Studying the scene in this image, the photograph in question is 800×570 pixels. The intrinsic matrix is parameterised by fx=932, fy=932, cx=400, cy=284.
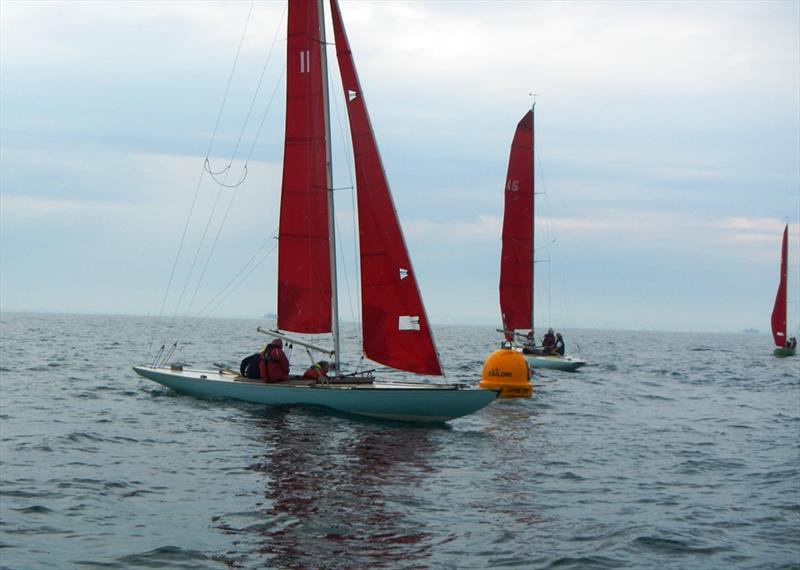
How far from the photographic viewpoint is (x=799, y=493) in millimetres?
14578

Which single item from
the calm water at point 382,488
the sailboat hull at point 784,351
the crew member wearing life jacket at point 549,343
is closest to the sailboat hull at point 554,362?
the crew member wearing life jacket at point 549,343

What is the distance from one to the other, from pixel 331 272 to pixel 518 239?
21.6m

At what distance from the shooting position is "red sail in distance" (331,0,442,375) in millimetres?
20188

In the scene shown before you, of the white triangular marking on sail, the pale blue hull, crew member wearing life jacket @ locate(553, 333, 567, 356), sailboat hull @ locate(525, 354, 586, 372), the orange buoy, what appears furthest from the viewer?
crew member wearing life jacket @ locate(553, 333, 567, 356)

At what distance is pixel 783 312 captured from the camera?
65.5m

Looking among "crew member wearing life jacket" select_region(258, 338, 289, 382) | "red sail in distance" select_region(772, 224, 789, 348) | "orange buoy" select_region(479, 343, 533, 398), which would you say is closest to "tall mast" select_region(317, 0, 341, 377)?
"crew member wearing life jacket" select_region(258, 338, 289, 382)

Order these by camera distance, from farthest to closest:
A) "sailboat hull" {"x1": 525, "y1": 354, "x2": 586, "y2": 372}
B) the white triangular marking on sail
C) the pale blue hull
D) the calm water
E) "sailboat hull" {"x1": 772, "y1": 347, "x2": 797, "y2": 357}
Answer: "sailboat hull" {"x1": 772, "y1": 347, "x2": 797, "y2": 357}, "sailboat hull" {"x1": 525, "y1": 354, "x2": 586, "y2": 372}, the white triangular marking on sail, the pale blue hull, the calm water

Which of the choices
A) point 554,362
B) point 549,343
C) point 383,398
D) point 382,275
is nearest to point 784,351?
point 549,343

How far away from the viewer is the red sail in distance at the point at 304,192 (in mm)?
21578

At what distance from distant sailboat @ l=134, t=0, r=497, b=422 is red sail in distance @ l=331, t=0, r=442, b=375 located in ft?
0.07

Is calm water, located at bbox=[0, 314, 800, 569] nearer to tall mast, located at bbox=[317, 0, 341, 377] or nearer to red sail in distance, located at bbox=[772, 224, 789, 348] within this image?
tall mast, located at bbox=[317, 0, 341, 377]

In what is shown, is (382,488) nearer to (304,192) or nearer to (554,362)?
(304,192)

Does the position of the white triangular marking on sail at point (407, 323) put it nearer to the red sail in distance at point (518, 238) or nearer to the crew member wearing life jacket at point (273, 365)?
the crew member wearing life jacket at point (273, 365)

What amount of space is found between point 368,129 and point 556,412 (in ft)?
30.0
